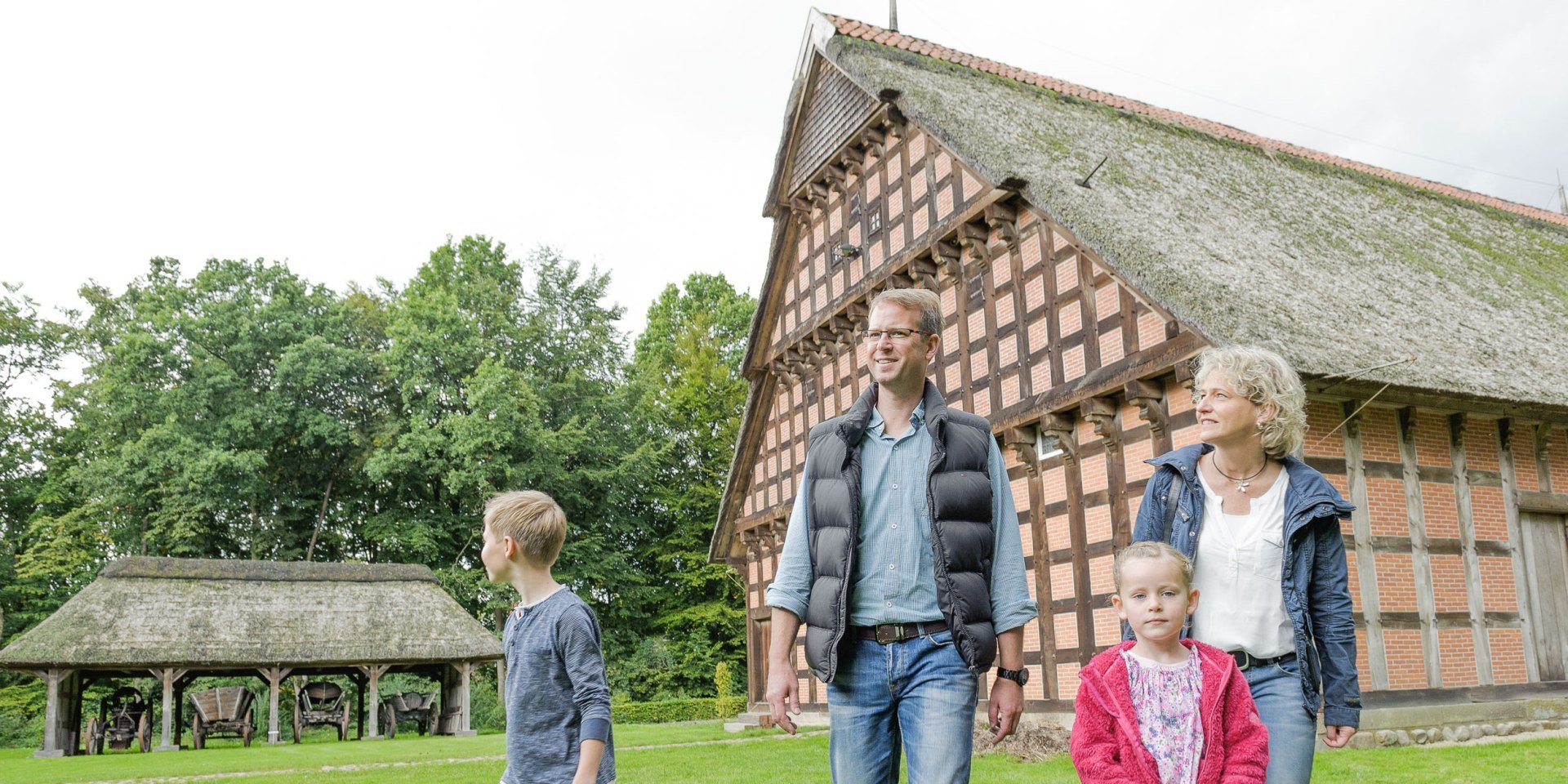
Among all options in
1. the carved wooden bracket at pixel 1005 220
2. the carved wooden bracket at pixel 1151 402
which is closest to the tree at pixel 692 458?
the carved wooden bracket at pixel 1005 220

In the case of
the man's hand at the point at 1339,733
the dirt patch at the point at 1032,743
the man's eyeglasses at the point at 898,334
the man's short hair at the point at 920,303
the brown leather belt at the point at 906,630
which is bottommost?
the dirt patch at the point at 1032,743

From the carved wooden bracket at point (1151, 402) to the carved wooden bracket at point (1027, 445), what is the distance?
1.86 metres

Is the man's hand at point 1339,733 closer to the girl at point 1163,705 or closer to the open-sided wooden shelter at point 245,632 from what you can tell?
the girl at point 1163,705

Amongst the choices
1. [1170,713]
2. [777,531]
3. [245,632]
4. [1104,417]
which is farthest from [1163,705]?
[245,632]

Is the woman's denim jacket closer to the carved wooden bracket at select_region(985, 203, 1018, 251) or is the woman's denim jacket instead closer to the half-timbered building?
the half-timbered building

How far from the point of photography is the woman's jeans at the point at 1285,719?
3.06 metres

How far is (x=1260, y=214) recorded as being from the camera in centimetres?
1436

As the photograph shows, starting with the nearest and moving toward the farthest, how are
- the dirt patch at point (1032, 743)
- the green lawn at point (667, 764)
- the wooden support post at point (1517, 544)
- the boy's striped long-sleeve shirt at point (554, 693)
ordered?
the boy's striped long-sleeve shirt at point (554, 693), the green lawn at point (667, 764), the dirt patch at point (1032, 743), the wooden support post at point (1517, 544)

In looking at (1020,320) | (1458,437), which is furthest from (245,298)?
(1458,437)

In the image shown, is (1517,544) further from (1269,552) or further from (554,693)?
(554,693)

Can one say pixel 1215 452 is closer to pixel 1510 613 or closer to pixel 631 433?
pixel 1510 613

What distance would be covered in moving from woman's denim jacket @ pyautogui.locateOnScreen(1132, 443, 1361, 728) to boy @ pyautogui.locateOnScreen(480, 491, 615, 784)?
166 centimetres

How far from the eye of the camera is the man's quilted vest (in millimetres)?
3164

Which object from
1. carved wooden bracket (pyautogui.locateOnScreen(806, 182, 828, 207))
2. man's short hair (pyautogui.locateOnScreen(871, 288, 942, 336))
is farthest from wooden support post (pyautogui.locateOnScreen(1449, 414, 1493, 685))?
man's short hair (pyautogui.locateOnScreen(871, 288, 942, 336))
